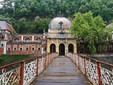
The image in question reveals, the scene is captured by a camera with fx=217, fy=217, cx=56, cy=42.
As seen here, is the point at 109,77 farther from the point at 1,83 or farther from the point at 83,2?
the point at 83,2

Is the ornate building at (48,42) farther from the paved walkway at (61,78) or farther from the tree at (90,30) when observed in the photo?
the paved walkway at (61,78)

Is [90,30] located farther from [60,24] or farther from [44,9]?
[44,9]

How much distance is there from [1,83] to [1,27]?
60.1m

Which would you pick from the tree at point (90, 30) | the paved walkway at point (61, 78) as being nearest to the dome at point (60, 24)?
the tree at point (90, 30)

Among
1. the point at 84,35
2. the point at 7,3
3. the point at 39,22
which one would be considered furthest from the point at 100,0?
the point at 84,35

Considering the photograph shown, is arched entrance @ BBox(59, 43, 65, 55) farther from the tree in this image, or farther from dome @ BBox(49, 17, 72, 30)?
the tree

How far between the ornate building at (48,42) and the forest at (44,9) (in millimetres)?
24371

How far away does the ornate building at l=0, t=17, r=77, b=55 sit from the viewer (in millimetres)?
59062

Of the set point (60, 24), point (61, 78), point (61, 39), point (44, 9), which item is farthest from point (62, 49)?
point (61, 78)

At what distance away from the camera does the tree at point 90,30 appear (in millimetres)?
49566

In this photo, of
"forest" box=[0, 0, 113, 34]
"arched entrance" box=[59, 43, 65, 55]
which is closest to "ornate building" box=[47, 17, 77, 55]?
"arched entrance" box=[59, 43, 65, 55]

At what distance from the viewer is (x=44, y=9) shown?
97.4 meters

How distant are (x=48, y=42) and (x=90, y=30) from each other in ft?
45.6

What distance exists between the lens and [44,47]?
61062 millimetres
